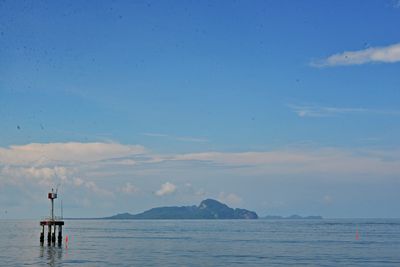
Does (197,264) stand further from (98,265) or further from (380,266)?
(380,266)

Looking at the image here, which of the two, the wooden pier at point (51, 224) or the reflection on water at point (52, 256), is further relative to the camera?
the wooden pier at point (51, 224)

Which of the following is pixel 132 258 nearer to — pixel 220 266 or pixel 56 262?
pixel 56 262

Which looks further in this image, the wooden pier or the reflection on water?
the wooden pier

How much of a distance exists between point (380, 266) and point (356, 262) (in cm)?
480

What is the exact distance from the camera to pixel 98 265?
70.9m

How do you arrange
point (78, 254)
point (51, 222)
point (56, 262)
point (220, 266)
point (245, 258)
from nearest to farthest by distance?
point (220, 266) < point (56, 262) < point (245, 258) < point (78, 254) < point (51, 222)

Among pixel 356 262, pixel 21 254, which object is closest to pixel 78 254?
pixel 21 254

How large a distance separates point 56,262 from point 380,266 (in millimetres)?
44107

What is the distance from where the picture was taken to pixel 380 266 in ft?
234

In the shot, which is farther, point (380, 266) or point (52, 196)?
point (52, 196)

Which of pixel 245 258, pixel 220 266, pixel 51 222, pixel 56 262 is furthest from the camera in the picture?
pixel 51 222

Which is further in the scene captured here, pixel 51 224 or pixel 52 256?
pixel 51 224

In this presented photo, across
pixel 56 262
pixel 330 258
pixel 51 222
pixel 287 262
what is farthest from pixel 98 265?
pixel 51 222

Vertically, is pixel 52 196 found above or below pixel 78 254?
above
